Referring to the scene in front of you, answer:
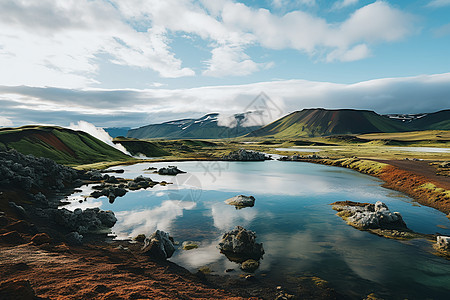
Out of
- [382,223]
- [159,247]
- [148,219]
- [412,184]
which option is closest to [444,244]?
[382,223]

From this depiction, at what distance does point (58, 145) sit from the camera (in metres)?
122

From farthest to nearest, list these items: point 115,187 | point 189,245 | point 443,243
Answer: point 115,187, point 189,245, point 443,243

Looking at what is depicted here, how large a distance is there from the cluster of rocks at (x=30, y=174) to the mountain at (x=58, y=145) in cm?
4548

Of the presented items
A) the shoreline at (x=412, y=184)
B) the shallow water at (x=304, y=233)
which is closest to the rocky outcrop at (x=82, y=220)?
the shallow water at (x=304, y=233)

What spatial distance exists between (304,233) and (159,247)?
19551 millimetres

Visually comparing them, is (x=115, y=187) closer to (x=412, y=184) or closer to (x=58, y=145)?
(x=412, y=184)

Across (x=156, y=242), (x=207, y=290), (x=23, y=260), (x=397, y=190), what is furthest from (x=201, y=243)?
(x=397, y=190)

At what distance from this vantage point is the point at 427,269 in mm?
22516

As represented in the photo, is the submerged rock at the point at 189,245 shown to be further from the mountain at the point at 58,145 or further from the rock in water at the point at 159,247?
the mountain at the point at 58,145

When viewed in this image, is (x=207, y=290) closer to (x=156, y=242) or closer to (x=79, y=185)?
(x=156, y=242)

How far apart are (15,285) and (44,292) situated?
1964mm

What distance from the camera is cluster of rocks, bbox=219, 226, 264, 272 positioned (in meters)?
24.7

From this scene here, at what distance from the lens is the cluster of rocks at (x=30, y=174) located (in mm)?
43531

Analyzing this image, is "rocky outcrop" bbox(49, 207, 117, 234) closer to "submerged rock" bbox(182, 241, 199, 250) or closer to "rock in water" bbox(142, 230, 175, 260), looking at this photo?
"rock in water" bbox(142, 230, 175, 260)
